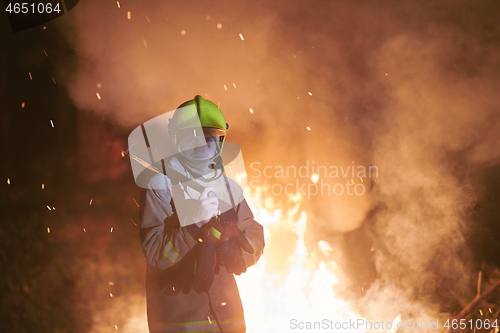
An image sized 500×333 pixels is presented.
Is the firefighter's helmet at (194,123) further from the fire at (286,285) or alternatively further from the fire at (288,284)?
the fire at (288,284)

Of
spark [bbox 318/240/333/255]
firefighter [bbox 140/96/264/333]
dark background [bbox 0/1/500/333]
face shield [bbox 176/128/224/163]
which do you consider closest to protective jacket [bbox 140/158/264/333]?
firefighter [bbox 140/96/264/333]

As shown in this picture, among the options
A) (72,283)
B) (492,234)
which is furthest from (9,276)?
(492,234)

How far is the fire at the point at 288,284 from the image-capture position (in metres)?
3.89

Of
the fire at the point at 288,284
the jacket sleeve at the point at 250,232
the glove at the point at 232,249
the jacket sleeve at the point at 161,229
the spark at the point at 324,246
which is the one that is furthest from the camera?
the spark at the point at 324,246

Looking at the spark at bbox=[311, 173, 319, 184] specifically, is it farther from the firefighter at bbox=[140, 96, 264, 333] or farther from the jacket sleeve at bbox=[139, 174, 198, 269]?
the jacket sleeve at bbox=[139, 174, 198, 269]

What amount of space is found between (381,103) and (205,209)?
3221 millimetres

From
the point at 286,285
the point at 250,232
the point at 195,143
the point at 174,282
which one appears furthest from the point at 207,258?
the point at 286,285

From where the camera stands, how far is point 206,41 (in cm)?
418

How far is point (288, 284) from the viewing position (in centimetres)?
400

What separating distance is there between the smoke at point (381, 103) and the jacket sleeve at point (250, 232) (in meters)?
1.61

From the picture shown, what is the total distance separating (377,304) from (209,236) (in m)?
3.09

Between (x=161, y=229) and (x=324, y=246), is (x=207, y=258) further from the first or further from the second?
(x=324, y=246)

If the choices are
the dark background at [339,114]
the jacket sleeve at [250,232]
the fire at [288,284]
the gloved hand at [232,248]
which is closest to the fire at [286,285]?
the fire at [288,284]

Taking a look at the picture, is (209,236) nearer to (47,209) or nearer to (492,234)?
(47,209)
